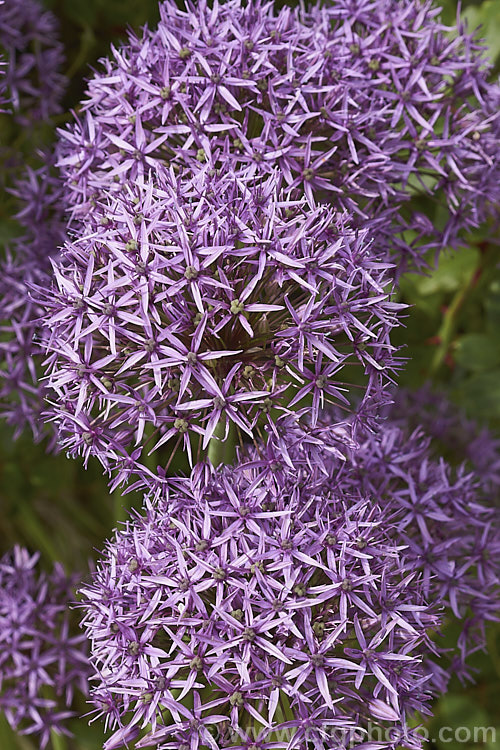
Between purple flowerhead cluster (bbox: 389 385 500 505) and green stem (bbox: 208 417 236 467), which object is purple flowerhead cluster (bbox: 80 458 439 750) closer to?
green stem (bbox: 208 417 236 467)

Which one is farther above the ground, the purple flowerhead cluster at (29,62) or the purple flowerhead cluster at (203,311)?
the purple flowerhead cluster at (29,62)

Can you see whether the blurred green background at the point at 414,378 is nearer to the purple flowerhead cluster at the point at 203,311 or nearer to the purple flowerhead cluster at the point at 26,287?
the purple flowerhead cluster at the point at 26,287

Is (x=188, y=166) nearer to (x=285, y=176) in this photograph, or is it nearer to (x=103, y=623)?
(x=285, y=176)

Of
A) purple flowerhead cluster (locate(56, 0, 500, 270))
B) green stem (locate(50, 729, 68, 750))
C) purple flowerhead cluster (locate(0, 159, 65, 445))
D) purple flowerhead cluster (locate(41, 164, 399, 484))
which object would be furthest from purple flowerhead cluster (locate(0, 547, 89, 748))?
purple flowerhead cluster (locate(56, 0, 500, 270))

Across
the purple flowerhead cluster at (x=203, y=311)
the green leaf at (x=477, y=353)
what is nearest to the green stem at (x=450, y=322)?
the green leaf at (x=477, y=353)

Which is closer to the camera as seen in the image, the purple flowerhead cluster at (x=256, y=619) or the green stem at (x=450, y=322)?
the purple flowerhead cluster at (x=256, y=619)

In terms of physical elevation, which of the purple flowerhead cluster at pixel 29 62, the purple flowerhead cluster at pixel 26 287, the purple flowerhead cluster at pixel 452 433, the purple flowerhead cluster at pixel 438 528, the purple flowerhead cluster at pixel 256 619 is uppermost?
the purple flowerhead cluster at pixel 29 62
